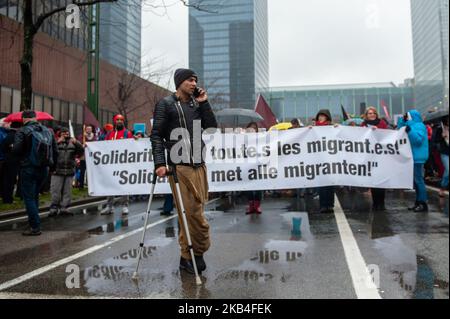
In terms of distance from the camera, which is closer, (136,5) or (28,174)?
(28,174)

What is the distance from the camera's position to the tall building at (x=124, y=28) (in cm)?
1374

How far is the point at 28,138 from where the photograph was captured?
21.9 ft

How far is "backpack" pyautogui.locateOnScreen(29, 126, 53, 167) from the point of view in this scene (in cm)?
668

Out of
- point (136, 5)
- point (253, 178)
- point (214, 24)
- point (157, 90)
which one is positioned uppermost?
point (214, 24)

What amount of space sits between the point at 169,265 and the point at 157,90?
3001 cm

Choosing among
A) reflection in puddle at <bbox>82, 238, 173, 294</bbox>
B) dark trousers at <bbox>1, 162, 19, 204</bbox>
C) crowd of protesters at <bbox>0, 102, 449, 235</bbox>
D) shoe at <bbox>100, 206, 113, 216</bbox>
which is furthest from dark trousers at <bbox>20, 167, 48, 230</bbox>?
dark trousers at <bbox>1, 162, 19, 204</bbox>

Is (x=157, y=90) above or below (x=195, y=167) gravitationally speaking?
above

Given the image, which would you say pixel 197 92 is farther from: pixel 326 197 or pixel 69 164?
pixel 69 164

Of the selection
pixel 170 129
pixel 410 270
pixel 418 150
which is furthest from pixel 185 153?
pixel 418 150

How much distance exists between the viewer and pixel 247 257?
4.86 meters

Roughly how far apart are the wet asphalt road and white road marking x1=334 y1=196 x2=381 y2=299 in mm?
27

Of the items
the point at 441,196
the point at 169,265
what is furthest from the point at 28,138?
the point at 441,196

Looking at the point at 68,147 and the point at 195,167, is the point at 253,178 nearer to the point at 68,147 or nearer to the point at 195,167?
the point at 195,167

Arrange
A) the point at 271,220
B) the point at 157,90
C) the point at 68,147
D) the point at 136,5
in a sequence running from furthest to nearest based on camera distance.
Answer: the point at 157,90, the point at 136,5, the point at 68,147, the point at 271,220
